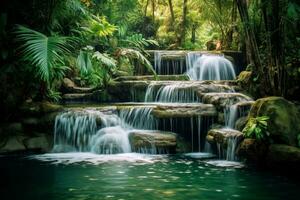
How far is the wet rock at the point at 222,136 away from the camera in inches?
375

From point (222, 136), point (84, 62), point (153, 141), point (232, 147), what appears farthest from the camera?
point (84, 62)

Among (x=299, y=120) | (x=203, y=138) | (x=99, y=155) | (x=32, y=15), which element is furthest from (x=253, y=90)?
(x=32, y=15)

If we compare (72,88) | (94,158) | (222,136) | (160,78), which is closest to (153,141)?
(94,158)

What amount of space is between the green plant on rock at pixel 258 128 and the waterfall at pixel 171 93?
4360mm

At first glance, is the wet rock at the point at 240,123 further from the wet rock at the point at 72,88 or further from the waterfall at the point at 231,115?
the wet rock at the point at 72,88

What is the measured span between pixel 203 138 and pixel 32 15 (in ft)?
16.7

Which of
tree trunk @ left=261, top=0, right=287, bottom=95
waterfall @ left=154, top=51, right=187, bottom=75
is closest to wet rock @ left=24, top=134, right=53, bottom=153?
tree trunk @ left=261, top=0, right=287, bottom=95

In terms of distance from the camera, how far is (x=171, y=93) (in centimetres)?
1376

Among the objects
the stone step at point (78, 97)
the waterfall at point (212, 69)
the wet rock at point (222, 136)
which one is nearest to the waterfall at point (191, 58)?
the waterfall at point (212, 69)

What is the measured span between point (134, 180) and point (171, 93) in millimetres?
6508

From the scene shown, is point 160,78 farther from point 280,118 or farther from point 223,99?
point 280,118

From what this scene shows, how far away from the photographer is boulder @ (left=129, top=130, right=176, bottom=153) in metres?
10.4

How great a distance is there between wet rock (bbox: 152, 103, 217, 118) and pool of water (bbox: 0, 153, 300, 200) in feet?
5.27

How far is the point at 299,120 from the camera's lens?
9.09 m
